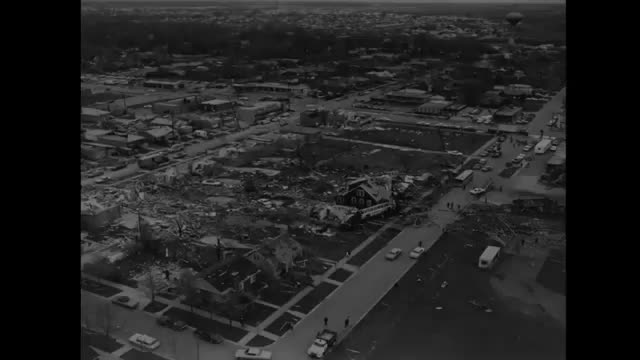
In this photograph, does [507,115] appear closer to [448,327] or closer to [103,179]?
[103,179]

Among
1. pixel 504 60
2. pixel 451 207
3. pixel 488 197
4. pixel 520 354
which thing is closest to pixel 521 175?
pixel 488 197

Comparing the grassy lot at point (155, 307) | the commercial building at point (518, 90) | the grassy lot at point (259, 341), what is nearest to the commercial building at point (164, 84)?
the commercial building at point (518, 90)

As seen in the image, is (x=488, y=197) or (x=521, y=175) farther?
(x=521, y=175)

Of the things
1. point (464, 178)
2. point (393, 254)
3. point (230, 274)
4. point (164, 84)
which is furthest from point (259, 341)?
point (164, 84)

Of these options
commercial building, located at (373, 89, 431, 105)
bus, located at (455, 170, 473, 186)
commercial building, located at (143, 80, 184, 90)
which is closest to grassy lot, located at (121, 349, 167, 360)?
bus, located at (455, 170, 473, 186)

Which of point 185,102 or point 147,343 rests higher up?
point 185,102

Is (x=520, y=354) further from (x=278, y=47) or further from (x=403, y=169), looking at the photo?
(x=278, y=47)
